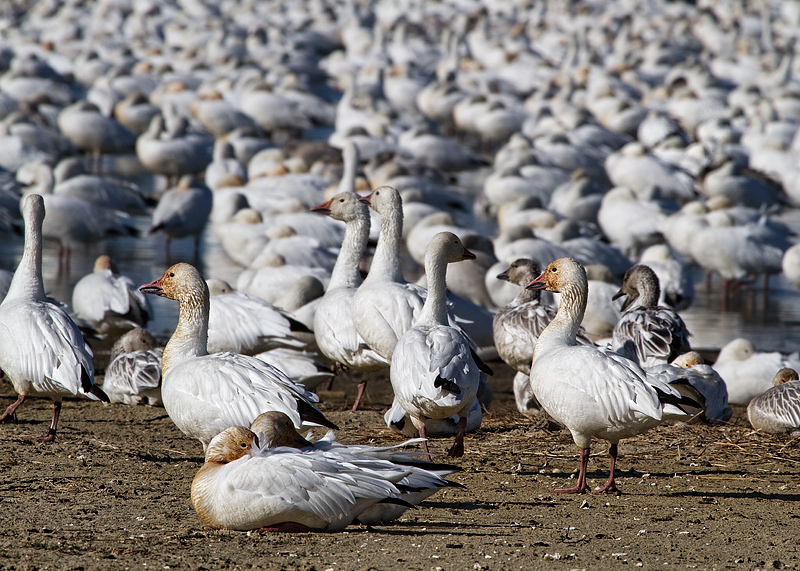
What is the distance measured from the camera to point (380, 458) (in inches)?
156

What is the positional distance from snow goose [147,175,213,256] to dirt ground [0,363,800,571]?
→ 19.5ft

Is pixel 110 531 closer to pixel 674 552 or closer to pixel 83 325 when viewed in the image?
pixel 674 552

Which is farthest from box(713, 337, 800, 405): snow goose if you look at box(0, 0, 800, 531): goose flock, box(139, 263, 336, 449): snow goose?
box(139, 263, 336, 449): snow goose

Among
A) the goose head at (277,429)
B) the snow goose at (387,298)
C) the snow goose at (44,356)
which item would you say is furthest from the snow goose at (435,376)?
the snow goose at (44,356)

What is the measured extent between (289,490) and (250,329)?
3.13 m

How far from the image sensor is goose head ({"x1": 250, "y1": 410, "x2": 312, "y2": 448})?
13.8 feet

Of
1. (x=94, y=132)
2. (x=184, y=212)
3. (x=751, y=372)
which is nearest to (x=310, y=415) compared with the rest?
(x=751, y=372)

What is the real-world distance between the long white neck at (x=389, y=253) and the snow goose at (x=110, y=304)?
2.32 metres

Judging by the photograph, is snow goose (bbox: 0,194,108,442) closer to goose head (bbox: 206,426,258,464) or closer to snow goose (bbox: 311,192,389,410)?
goose head (bbox: 206,426,258,464)

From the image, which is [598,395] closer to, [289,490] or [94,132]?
[289,490]

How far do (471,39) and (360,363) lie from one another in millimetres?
29497

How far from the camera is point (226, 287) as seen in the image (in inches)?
317

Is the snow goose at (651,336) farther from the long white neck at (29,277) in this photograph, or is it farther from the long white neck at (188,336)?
the long white neck at (29,277)

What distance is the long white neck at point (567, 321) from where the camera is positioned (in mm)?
5098
